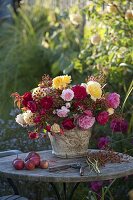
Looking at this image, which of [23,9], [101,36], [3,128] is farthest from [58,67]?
[23,9]

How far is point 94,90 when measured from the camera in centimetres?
404

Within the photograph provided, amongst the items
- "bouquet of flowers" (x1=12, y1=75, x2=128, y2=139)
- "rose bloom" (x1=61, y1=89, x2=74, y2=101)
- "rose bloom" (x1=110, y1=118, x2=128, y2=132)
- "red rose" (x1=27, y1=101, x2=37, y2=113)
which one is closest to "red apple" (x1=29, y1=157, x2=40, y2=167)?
"bouquet of flowers" (x1=12, y1=75, x2=128, y2=139)

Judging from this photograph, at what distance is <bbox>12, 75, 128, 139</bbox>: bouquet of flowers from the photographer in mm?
4031

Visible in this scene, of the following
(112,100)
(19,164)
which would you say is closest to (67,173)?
(19,164)

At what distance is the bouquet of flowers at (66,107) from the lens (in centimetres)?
403

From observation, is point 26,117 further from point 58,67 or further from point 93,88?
point 58,67

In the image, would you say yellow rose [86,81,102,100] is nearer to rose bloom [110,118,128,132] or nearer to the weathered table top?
the weathered table top

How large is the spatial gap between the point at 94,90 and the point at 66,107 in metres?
0.23

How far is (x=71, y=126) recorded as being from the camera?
405 centimetres

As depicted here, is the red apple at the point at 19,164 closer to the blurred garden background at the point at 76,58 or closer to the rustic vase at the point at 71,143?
the rustic vase at the point at 71,143

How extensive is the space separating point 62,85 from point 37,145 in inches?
54.0

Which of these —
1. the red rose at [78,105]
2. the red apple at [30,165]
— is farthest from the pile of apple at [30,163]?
the red rose at [78,105]

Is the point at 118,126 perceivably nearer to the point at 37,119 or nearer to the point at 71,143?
the point at 71,143

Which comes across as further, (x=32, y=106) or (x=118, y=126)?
(x=118, y=126)
